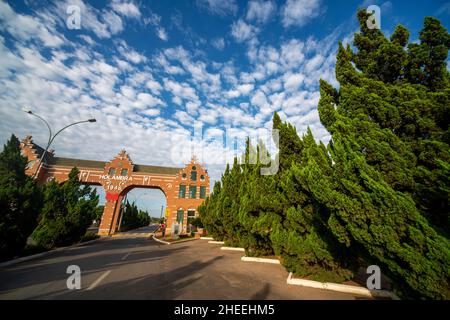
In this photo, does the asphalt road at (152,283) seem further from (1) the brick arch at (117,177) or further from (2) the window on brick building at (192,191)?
(2) the window on brick building at (192,191)

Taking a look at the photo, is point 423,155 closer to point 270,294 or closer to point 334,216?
point 334,216

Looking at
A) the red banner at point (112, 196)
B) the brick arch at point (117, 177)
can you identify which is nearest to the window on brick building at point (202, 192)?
the brick arch at point (117, 177)

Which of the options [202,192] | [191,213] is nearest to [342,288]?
[191,213]

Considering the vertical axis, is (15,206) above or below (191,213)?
below

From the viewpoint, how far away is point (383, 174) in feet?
16.2

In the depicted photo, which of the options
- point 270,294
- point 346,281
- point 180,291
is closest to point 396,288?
point 346,281

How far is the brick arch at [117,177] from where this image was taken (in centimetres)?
3275

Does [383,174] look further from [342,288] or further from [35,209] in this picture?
[35,209]

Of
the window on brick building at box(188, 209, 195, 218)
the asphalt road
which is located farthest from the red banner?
the asphalt road

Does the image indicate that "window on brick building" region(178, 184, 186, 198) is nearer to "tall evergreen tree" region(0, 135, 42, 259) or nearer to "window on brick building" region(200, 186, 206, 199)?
"window on brick building" region(200, 186, 206, 199)

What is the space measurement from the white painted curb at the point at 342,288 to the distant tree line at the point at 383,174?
0.31 meters

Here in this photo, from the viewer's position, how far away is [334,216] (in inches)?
206

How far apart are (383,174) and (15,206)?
604 inches

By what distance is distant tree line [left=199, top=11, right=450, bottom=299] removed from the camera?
13.0ft
